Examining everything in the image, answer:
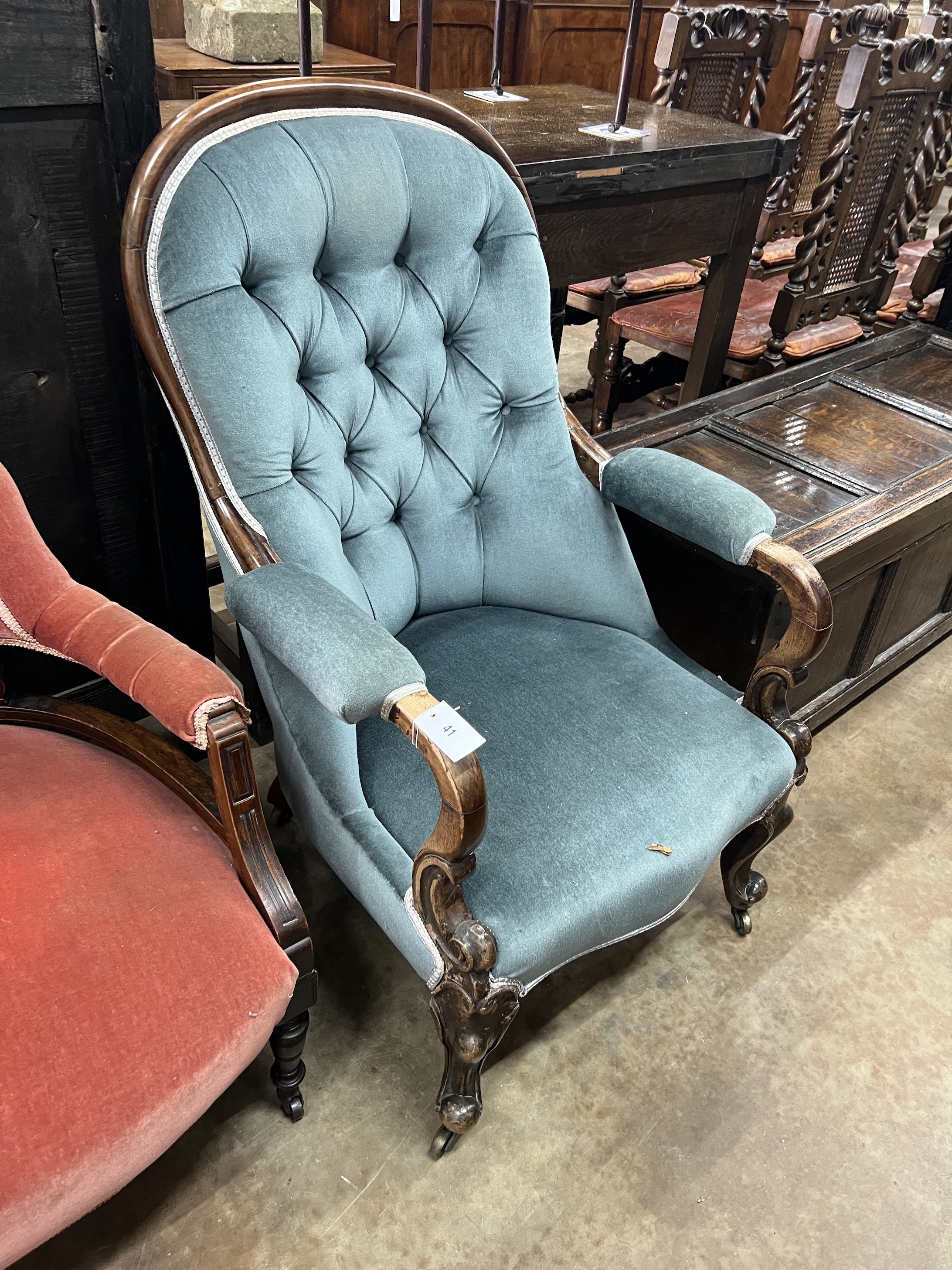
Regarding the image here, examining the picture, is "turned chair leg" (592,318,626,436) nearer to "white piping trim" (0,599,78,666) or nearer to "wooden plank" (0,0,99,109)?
"wooden plank" (0,0,99,109)

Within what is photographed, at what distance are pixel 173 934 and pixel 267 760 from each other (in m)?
0.87

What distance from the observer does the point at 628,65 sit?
1.70 metres

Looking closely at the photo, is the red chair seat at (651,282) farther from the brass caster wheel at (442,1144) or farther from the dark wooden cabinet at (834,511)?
the brass caster wheel at (442,1144)

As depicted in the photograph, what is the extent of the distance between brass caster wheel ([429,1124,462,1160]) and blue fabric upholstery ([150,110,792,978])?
0.31 metres

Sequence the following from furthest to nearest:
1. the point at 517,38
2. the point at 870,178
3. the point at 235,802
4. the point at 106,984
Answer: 1. the point at 517,38
2. the point at 870,178
3. the point at 235,802
4. the point at 106,984

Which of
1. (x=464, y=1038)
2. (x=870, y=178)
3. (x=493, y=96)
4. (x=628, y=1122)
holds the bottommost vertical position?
(x=628, y=1122)

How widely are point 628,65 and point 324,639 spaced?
1.39 m

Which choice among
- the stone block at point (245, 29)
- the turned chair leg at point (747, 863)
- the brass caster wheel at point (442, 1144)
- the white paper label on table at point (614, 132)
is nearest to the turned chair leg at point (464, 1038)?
the brass caster wheel at point (442, 1144)

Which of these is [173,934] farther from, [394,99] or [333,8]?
[333,8]

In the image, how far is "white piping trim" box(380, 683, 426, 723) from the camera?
0.89m

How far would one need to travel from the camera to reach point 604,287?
8.55 feet

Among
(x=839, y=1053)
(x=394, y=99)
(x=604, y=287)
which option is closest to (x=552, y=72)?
(x=604, y=287)

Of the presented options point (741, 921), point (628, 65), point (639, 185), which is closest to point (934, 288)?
point (639, 185)

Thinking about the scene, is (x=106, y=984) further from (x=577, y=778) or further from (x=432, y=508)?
(x=432, y=508)
